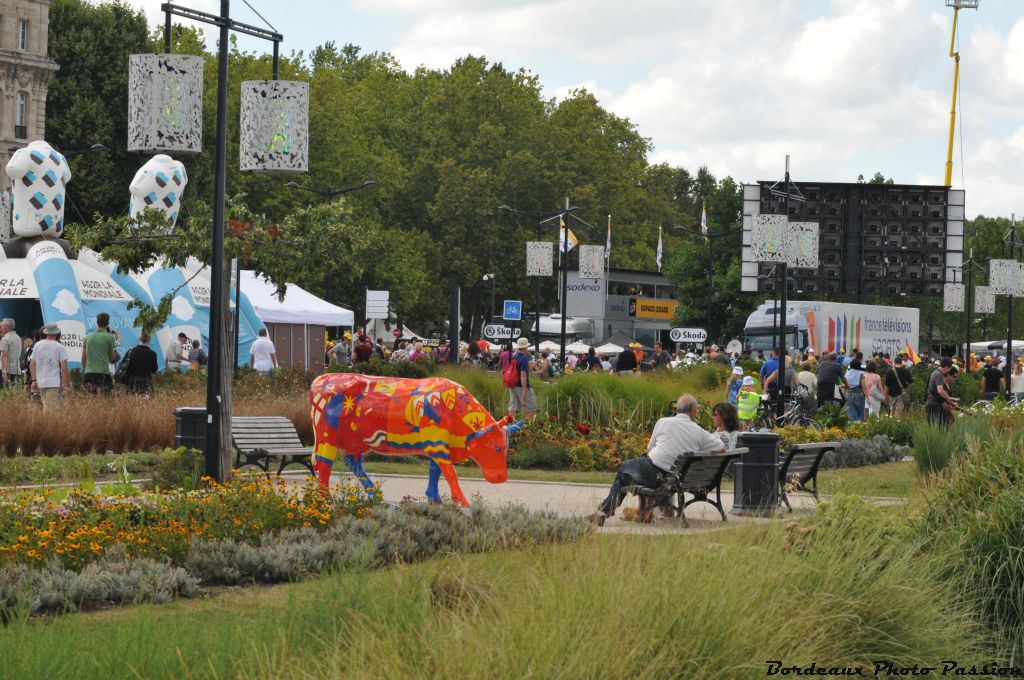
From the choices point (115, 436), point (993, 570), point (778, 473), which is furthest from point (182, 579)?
point (115, 436)

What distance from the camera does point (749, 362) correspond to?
4175 centimetres

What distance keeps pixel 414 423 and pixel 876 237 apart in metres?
32.9

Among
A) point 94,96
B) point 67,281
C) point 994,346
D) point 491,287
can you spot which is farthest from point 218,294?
point 994,346

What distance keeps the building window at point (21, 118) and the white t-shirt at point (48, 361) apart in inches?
2069

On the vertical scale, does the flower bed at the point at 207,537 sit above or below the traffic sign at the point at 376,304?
below

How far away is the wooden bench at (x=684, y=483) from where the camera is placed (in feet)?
44.9

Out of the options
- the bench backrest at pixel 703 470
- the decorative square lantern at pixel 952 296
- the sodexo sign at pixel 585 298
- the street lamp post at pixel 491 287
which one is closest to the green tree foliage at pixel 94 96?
the sodexo sign at pixel 585 298

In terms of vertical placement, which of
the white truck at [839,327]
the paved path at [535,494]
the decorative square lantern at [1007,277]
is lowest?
the paved path at [535,494]

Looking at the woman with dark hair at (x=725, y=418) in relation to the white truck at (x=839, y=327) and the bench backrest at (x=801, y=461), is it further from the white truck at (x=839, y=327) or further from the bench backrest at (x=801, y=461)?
the white truck at (x=839, y=327)

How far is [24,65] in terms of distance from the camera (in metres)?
69.2

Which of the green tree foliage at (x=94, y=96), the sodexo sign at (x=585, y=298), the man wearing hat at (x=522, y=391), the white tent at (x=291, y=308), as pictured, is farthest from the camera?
the green tree foliage at (x=94, y=96)

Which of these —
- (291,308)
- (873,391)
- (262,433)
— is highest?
(291,308)

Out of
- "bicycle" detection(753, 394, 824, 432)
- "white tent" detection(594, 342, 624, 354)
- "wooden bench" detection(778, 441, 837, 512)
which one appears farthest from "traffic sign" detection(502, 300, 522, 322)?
"wooden bench" detection(778, 441, 837, 512)

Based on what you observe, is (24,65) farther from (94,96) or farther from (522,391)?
(522,391)
